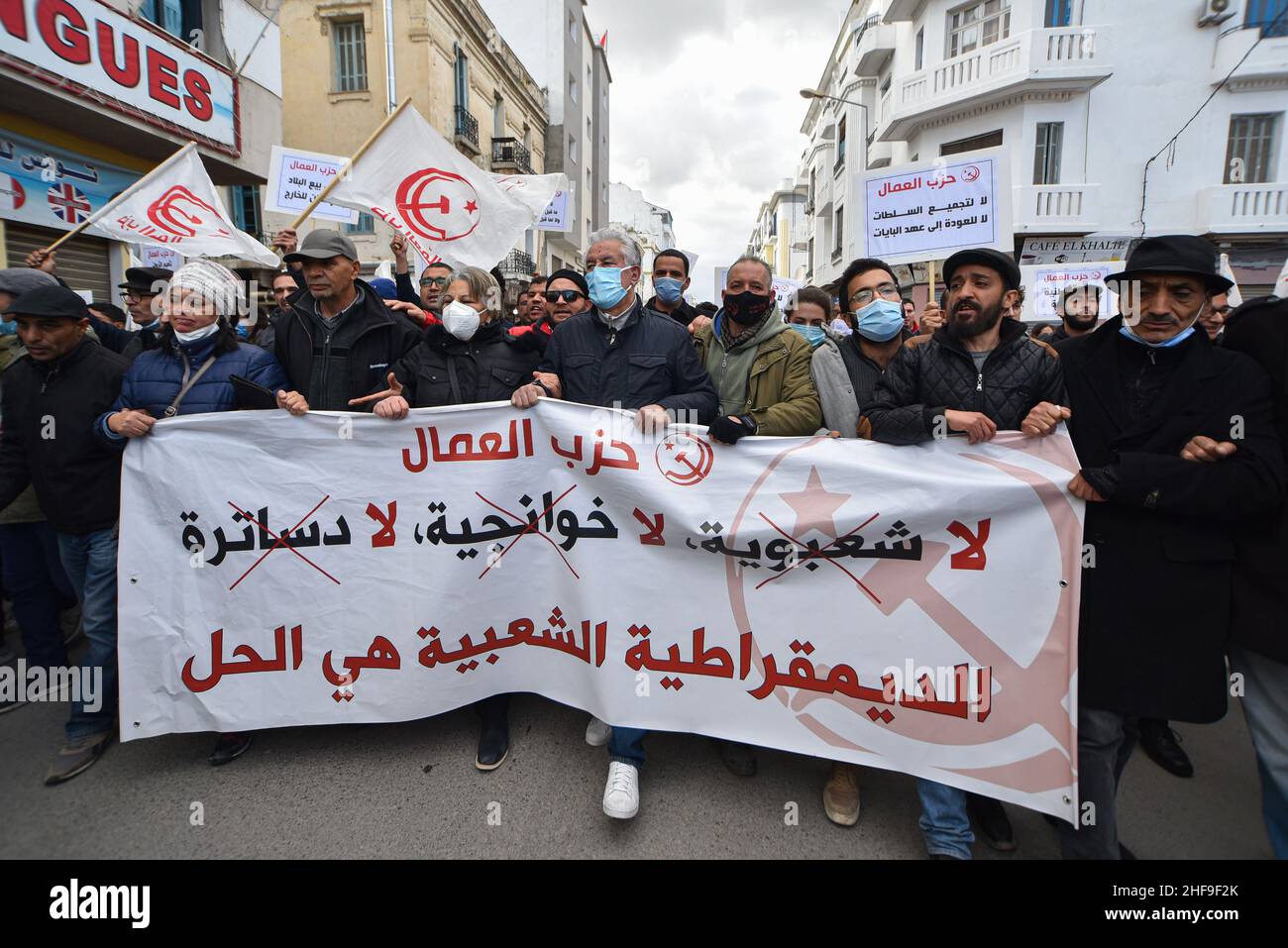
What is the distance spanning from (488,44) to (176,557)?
23455mm

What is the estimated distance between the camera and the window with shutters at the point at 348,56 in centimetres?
1717

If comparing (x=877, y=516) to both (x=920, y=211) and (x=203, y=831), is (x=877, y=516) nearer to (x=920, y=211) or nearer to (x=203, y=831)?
(x=203, y=831)

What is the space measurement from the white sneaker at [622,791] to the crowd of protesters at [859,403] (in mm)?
11

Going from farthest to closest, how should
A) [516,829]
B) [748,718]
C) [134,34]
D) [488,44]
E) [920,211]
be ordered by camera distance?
[488,44], [134,34], [920,211], [748,718], [516,829]

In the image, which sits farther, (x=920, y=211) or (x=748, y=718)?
(x=920, y=211)

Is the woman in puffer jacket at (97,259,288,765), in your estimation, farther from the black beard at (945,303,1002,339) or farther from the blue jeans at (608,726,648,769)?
the black beard at (945,303,1002,339)

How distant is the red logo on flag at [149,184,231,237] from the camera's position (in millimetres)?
4500

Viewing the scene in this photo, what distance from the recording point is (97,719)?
2.87m

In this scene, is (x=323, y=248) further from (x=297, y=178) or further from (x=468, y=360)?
(x=297, y=178)

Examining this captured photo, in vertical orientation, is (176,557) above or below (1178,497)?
below

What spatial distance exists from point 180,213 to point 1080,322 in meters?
6.99

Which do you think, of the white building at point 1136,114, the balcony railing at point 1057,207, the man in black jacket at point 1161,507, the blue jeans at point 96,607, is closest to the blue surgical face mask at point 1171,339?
the man in black jacket at point 1161,507

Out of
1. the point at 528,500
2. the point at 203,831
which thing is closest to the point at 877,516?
the point at 528,500

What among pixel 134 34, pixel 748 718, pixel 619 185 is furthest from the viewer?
pixel 619 185
